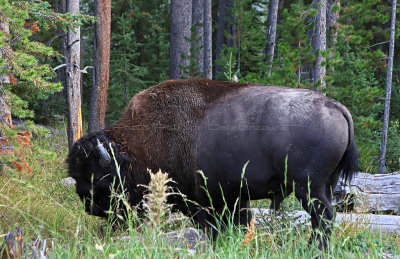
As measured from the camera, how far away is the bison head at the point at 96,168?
17.1ft

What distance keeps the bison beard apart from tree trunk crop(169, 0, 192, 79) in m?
8.34

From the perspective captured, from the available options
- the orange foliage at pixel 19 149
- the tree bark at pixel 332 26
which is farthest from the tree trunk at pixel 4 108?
the tree bark at pixel 332 26

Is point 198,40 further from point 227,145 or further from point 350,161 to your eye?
point 350,161

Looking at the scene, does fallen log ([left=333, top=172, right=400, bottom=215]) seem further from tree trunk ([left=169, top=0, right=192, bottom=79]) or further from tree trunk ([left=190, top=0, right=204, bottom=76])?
tree trunk ([left=169, top=0, right=192, bottom=79])

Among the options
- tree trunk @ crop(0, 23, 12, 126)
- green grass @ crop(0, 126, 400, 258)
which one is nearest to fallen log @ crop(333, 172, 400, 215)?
green grass @ crop(0, 126, 400, 258)

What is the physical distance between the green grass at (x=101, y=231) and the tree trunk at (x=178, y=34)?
473 cm

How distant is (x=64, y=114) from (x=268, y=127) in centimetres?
1177

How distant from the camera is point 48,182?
7918 millimetres

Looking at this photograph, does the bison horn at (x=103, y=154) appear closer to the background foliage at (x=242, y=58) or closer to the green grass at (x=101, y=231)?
the green grass at (x=101, y=231)

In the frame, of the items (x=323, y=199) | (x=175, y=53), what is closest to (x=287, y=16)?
(x=175, y=53)

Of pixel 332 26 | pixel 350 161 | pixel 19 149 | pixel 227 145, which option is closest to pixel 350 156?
pixel 350 161

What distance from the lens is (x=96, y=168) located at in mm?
5270

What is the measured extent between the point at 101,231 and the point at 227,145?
1772mm

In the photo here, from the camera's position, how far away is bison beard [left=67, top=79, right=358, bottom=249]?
4.46 metres
